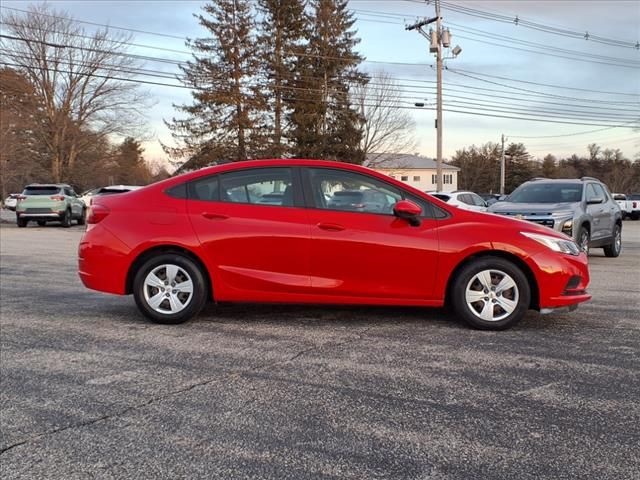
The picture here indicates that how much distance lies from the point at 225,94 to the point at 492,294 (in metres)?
35.8

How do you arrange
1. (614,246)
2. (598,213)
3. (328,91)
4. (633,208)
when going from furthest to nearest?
(328,91) < (633,208) < (614,246) < (598,213)

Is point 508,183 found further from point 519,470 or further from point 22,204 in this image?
point 519,470

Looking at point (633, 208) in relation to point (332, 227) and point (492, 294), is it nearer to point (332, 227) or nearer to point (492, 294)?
point (492, 294)

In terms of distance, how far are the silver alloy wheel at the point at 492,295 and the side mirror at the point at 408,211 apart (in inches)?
30.0

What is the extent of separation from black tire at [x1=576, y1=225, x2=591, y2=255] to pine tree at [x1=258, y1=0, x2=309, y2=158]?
30.1m

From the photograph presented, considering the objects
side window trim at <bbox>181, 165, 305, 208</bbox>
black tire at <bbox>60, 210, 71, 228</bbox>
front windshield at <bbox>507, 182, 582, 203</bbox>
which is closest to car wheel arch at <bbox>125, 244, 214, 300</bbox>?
side window trim at <bbox>181, 165, 305, 208</bbox>

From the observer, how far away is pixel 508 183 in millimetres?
89375

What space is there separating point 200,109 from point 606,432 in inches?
1539

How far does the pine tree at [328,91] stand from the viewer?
135ft

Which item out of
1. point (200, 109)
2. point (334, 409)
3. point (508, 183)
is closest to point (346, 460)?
point (334, 409)

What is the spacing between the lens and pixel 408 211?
527 cm

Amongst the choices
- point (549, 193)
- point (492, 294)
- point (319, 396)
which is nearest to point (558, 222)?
point (549, 193)

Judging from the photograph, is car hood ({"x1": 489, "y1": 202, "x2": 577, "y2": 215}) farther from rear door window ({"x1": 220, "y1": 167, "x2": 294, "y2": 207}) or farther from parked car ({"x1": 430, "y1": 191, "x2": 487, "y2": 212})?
rear door window ({"x1": 220, "y1": 167, "x2": 294, "y2": 207})

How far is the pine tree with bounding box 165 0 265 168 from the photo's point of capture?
1522 inches
